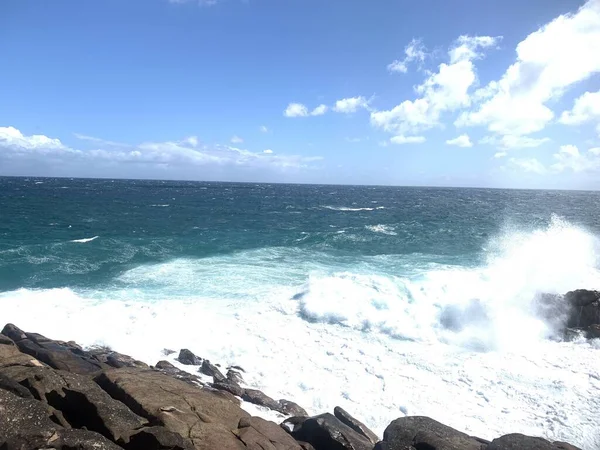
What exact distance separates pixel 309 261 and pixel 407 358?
48.0 ft

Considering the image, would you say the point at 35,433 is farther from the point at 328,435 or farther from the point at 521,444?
the point at 521,444

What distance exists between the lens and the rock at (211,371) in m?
12.4

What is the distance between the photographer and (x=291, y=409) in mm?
10961

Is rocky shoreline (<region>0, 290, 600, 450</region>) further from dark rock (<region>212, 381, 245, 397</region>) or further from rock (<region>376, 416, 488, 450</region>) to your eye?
dark rock (<region>212, 381, 245, 397</region>)

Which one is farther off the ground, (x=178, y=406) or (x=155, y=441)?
(x=155, y=441)

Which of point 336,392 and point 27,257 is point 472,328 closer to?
point 336,392

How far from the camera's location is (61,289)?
Result: 20250 millimetres

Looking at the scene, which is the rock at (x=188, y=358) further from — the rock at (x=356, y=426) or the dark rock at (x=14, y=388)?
the dark rock at (x=14, y=388)

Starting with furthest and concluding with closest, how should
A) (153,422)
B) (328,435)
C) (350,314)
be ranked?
(350,314)
(328,435)
(153,422)

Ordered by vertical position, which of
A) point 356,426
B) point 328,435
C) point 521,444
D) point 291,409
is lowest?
point 291,409

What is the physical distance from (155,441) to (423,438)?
5.26 metres

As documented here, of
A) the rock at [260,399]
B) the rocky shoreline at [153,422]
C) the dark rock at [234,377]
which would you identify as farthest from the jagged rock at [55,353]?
the rock at [260,399]

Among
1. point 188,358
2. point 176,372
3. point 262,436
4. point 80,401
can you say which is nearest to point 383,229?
point 188,358

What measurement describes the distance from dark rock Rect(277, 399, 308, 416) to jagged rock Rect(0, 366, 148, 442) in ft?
14.3
